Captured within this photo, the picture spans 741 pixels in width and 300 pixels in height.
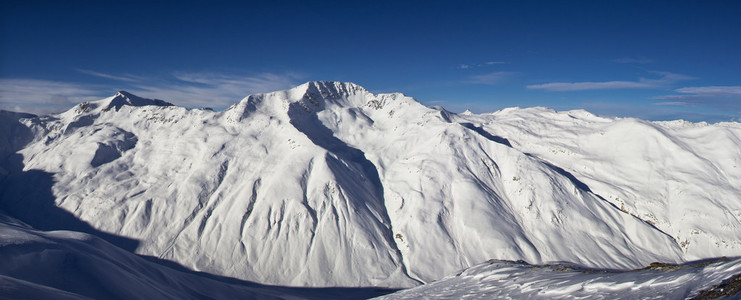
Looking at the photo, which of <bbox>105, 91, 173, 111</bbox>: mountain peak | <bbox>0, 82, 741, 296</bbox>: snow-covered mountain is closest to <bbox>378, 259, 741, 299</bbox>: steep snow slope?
<bbox>0, 82, 741, 296</bbox>: snow-covered mountain

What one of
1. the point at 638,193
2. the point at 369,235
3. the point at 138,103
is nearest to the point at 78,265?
the point at 369,235

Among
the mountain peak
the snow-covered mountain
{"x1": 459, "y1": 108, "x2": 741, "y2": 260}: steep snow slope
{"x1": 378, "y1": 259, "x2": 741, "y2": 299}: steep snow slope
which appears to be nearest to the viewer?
{"x1": 378, "y1": 259, "x2": 741, "y2": 299}: steep snow slope

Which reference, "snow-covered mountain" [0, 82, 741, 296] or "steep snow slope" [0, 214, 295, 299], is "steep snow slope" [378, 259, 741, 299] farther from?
"snow-covered mountain" [0, 82, 741, 296]

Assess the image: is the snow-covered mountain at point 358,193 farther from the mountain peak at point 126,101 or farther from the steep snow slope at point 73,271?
the steep snow slope at point 73,271

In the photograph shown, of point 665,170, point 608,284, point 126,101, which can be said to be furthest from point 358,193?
point 126,101

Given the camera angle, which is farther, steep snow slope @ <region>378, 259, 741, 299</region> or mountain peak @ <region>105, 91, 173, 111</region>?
mountain peak @ <region>105, 91, 173, 111</region>

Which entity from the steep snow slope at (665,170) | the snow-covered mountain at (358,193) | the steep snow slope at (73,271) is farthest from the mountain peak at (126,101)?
the steep snow slope at (665,170)

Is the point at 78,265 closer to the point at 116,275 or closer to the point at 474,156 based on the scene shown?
the point at 116,275
